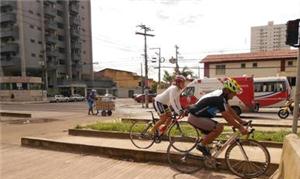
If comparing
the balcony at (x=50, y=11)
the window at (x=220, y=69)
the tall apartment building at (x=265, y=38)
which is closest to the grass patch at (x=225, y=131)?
the tall apartment building at (x=265, y=38)

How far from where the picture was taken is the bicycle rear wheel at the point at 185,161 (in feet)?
21.4

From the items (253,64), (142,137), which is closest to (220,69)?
(253,64)

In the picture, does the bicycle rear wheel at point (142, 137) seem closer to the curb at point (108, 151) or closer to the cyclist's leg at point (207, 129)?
the curb at point (108, 151)

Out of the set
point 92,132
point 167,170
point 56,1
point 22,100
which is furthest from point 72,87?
point 167,170

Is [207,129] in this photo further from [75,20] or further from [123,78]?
[123,78]

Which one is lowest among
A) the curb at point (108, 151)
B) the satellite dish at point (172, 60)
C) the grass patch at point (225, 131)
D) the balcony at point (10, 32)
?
the curb at point (108, 151)

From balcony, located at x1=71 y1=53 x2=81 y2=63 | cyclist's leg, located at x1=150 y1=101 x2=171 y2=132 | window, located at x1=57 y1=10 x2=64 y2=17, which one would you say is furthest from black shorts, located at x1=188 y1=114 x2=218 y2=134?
window, located at x1=57 y1=10 x2=64 y2=17

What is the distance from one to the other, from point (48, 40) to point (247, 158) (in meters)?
70.4

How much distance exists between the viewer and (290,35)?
717 centimetres

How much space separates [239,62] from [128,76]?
6271 centimetres

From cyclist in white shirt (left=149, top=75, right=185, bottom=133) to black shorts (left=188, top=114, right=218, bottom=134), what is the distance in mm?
1414

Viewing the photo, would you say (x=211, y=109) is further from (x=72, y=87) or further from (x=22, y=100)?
(x=72, y=87)

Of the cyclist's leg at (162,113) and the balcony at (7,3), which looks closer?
the cyclist's leg at (162,113)

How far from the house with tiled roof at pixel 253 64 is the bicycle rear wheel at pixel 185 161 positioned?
110 ft
